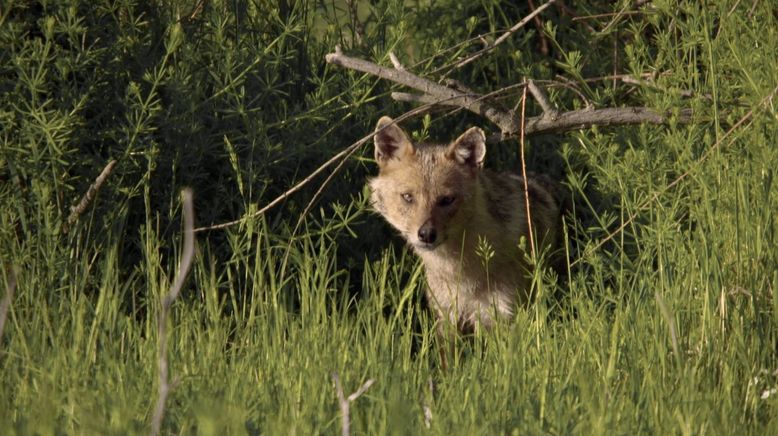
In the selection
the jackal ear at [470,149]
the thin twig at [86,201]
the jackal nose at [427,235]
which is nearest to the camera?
the thin twig at [86,201]

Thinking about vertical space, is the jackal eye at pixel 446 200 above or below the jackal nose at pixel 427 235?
above

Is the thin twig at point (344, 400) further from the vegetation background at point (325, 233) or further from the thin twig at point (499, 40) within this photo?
the thin twig at point (499, 40)

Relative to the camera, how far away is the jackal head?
634 cm

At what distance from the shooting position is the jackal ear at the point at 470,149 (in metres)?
6.48

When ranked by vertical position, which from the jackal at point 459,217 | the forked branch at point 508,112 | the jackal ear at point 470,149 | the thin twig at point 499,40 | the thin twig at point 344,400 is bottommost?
the jackal at point 459,217

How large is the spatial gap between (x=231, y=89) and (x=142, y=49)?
604 mm

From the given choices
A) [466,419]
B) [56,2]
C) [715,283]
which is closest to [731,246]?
[715,283]

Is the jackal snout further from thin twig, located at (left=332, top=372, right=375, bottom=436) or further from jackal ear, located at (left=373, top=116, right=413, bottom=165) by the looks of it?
thin twig, located at (left=332, top=372, right=375, bottom=436)

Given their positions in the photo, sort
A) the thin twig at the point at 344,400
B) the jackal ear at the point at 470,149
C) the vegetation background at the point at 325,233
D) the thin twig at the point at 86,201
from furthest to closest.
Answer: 1. the jackal ear at the point at 470,149
2. the thin twig at the point at 86,201
3. the vegetation background at the point at 325,233
4. the thin twig at the point at 344,400

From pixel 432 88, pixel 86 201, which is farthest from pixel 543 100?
pixel 86 201

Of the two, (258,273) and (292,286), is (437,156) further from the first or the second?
(258,273)

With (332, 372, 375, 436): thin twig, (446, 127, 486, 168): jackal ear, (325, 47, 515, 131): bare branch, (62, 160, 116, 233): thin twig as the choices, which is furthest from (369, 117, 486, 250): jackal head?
(332, 372, 375, 436): thin twig

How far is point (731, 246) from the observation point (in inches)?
195

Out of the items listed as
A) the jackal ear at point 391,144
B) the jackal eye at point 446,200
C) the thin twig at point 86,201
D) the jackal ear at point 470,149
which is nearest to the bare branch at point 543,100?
the jackal ear at point 470,149
